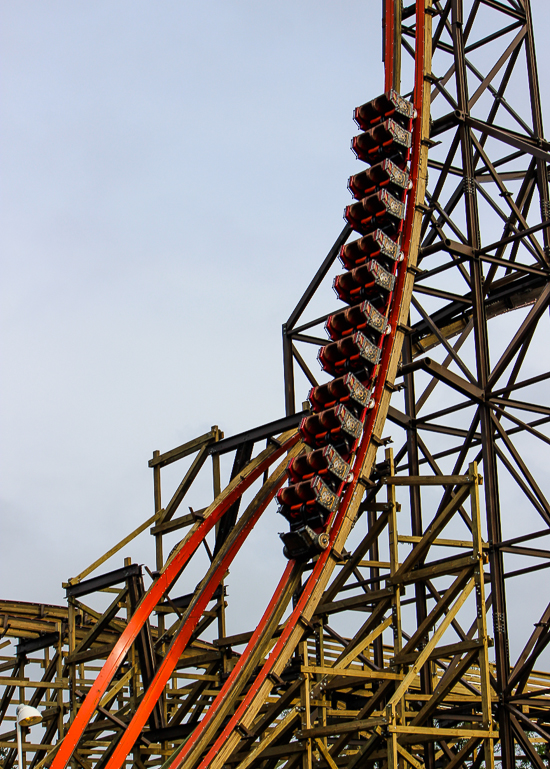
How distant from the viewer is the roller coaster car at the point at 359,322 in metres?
25.2

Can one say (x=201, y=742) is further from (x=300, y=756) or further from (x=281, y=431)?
(x=281, y=431)

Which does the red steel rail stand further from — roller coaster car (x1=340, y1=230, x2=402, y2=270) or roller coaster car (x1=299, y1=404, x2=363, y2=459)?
roller coaster car (x1=340, y1=230, x2=402, y2=270)

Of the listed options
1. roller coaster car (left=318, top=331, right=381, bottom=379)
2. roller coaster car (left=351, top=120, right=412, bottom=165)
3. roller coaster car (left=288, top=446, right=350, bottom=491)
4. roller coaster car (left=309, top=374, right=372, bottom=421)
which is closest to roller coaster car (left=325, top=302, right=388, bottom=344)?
roller coaster car (left=318, top=331, right=381, bottom=379)

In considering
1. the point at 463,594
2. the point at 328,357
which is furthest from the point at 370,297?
the point at 463,594

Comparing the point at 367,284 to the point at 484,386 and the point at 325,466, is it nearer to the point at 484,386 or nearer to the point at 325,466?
the point at 484,386

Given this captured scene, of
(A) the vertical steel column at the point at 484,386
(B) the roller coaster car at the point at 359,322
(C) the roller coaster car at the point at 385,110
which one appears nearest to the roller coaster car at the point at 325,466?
(A) the vertical steel column at the point at 484,386

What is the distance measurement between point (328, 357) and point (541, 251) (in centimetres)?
462

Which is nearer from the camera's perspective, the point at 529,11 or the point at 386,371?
the point at 386,371

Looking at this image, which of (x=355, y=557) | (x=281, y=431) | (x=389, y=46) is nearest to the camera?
(x=355, y=557)

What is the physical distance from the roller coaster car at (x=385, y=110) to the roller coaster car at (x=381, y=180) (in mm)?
1115

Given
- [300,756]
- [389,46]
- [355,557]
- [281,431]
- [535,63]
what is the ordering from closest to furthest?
[300,756]
[355,557]
[281,431]
[535,63]
[389,46]

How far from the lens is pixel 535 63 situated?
27188 millimetres

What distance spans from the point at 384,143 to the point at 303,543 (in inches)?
368

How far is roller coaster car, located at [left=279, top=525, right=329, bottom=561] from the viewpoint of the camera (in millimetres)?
22703
